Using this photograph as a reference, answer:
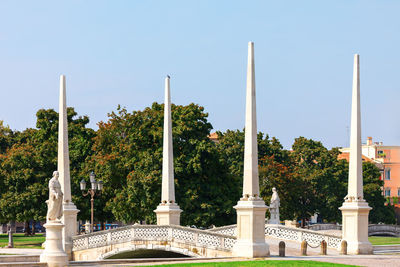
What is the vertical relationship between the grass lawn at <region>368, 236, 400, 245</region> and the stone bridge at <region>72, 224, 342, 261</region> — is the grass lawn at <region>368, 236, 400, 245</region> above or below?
below

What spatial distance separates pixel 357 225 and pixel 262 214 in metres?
6.42

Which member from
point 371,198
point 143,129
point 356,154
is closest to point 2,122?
point 143,129

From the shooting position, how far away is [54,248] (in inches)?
1203

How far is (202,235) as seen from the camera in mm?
40656

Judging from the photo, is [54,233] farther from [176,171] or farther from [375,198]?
[375,198]

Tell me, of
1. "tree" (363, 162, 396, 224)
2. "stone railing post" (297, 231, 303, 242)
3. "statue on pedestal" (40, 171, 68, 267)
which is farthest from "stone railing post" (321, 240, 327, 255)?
"tree" (363, 162, 396, 224)

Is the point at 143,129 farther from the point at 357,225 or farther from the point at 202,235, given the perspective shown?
the point at 357,225

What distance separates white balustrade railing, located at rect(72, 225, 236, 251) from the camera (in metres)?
39.4

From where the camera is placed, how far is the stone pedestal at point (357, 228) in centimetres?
3850

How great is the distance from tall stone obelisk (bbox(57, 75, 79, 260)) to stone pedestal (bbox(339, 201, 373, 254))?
44.5 feet

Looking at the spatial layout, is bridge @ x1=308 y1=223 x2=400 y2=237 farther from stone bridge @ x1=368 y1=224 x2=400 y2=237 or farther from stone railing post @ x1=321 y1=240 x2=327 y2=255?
stone railing post @ x1=321 y1=240 x2=327 y2=255

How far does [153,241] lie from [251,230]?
903 cm

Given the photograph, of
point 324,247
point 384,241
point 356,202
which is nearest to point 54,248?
point 324,247

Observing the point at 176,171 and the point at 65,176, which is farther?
the point at 176,171
